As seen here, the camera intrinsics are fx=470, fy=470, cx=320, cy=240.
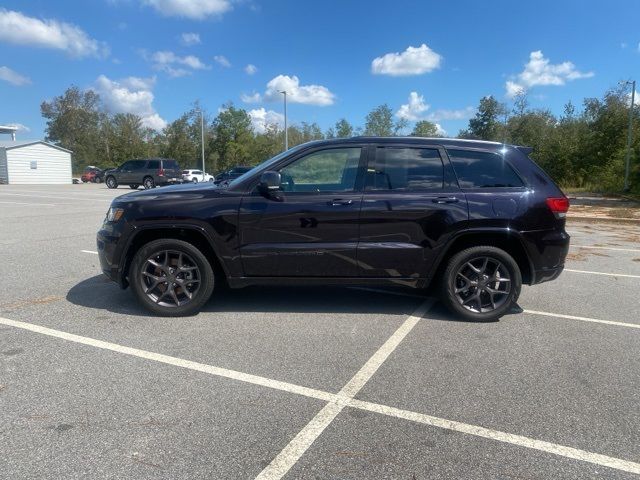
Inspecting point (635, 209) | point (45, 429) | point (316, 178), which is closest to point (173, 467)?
point (45, 429)

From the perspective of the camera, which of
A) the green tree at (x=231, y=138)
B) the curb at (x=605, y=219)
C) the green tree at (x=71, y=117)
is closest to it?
the curb at (x=605, y=219)

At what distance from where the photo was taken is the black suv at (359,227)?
4555mm

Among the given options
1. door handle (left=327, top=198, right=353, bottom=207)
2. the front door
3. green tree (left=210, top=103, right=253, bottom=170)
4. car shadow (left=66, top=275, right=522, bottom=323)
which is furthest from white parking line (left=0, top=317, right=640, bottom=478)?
green tree (left=210, top=103, right=253, bottom=170)

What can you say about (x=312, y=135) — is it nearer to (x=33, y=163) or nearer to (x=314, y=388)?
(x=33, y=163)

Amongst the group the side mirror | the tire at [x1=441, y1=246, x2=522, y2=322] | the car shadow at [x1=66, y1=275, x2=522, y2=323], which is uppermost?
the side mirror

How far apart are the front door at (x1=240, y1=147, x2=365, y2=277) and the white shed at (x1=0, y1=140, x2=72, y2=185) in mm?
42957

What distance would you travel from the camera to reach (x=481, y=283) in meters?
4.72

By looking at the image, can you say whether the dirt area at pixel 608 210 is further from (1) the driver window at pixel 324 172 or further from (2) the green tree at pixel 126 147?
(2) the green tree at pixel 126 147

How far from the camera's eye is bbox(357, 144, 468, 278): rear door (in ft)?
14.9

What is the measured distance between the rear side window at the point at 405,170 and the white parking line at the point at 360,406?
5.25 ft

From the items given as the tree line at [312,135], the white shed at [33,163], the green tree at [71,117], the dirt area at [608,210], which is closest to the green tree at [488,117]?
the tree line at [312,135]

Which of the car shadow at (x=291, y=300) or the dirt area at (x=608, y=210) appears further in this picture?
the dirt area at (x=608, y=210)

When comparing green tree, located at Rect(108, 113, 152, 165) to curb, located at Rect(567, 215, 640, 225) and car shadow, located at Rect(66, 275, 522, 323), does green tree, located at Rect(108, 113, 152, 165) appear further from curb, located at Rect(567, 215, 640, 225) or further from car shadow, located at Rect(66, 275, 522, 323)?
car shadow, located at Rect(66, 275, 522, 323)

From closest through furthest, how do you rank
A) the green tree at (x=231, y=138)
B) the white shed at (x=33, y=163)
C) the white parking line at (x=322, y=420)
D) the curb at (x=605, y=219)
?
the white parking line at (x=322, y=420) → the curb at (x=605, y=219) → the white shed at (x=33, y=163) → the green tree at (x=231, y=138)
